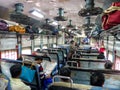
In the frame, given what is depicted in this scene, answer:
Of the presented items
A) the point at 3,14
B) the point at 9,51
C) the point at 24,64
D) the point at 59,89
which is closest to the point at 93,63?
the point at 24,64

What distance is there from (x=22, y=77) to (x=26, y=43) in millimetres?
4368

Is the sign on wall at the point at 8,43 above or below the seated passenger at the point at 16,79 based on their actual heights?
above

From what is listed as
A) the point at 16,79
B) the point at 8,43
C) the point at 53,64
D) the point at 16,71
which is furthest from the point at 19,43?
the point at 16,71

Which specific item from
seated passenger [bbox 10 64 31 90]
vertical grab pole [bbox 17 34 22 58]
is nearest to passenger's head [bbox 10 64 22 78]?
seated passenger [bbox 10 64 31 90]

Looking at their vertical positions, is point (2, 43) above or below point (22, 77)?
above

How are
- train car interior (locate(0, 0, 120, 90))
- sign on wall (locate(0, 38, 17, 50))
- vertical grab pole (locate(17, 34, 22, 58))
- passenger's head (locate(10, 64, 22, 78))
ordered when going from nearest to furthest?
train car interior (locate(0, 0, 120, 90))
passenger's head (locate(10, 64, 22, 78))
sign on wall (locate(0, 38, 17, 50))
vertical grab pole (locate(17, 34, 22, 58))

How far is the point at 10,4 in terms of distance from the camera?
18.5ft

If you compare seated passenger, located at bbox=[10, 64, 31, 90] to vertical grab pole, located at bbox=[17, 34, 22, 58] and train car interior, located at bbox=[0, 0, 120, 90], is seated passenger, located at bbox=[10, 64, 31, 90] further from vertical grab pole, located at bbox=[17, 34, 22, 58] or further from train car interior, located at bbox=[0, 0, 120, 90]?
vertical grab pole, located at bbox=[17, 34, 22, 58]

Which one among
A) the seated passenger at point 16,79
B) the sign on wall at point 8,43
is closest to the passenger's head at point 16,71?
the seated passenger at point 16,79

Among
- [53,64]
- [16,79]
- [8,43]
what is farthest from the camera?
[8,43]

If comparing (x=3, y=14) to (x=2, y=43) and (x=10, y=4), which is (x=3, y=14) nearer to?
(x=10, y=4)

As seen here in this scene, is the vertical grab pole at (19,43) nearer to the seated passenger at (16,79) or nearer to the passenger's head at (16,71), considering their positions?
the seated passenger at (16,79)

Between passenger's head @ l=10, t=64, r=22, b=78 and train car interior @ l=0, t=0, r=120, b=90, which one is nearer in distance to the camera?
train car interior @ l=0, t=0, r=120, b=90

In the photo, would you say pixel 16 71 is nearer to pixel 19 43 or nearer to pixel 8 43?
pixel 8 43
